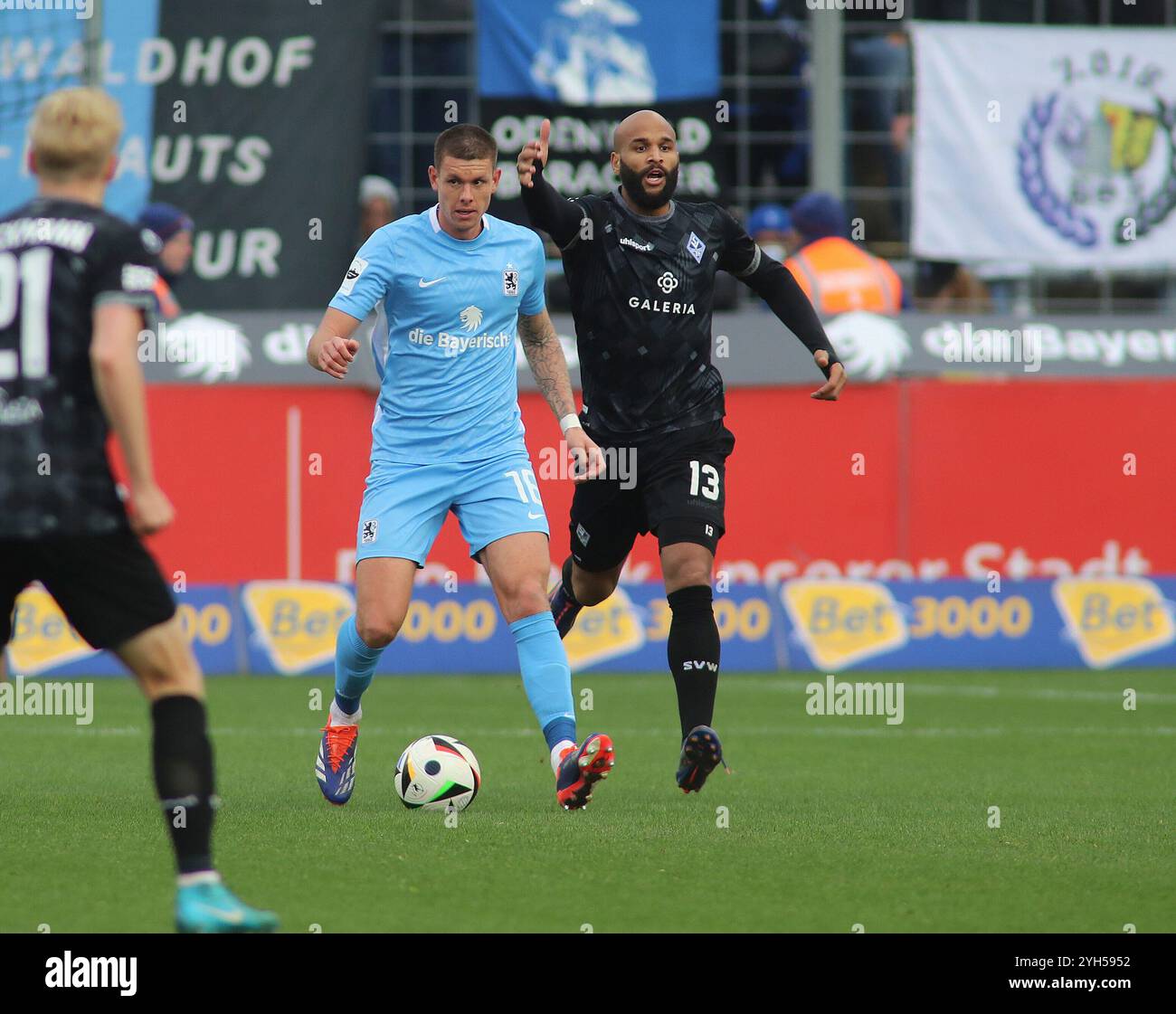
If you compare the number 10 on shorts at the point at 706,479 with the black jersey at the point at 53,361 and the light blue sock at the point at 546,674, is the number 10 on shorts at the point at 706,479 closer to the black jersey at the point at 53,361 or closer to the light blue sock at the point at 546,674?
the light blue sock at the point at 546,674

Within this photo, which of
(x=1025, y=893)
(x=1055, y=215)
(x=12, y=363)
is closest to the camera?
(x=12, y=363)

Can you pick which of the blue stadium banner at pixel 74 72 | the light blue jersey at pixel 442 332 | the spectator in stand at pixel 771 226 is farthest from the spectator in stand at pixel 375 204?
the light blue jersey at pixel 442 332

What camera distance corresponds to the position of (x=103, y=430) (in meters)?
5.28

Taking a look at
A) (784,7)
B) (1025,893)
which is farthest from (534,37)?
(1025,893)

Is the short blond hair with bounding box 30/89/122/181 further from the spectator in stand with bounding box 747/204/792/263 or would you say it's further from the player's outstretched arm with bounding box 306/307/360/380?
the spectator in stand with bounding box 747/204/792/263

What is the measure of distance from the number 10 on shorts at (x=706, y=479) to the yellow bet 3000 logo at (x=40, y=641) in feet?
20.3

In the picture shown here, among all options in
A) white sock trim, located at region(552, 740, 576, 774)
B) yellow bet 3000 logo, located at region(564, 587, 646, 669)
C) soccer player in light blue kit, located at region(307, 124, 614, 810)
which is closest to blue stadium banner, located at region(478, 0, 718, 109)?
yellow bet 3000 logo, located at region(564, 587, 646, 669)

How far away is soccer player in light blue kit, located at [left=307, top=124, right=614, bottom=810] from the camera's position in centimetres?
778

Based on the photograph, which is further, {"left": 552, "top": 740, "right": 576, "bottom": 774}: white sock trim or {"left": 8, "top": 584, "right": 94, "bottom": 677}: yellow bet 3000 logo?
{"left": 8, "top": 584, "right": 94, "bottom": 677}: yellow bet 3000 logo

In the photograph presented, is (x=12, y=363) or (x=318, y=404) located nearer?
(x=12, y=363)

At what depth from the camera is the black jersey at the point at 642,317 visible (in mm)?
8523

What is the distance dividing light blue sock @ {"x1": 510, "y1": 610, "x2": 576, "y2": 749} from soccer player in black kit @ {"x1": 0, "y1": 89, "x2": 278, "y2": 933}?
2497 mm

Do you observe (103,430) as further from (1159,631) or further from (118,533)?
(1159,631)
